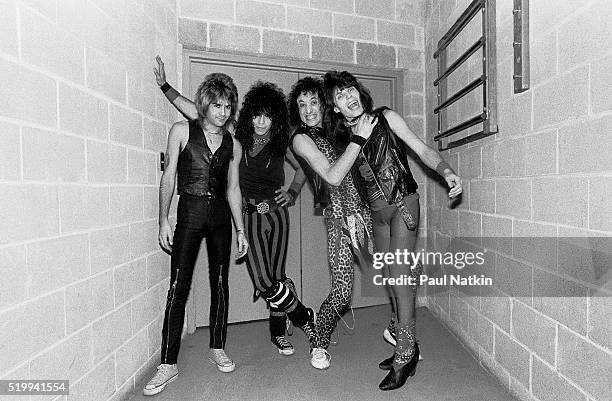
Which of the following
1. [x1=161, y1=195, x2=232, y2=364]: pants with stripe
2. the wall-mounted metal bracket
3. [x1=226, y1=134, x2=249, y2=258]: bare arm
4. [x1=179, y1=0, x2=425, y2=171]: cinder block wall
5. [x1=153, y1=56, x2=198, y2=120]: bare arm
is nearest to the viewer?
the wall-mounted metal bracket

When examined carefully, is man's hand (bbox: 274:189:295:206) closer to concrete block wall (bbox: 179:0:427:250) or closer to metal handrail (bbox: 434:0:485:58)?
concrete block wall (bbox: 179:0:427:250)

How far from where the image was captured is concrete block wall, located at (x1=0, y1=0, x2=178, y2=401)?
1.36m

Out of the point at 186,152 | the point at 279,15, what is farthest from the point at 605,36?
the point at 279,15

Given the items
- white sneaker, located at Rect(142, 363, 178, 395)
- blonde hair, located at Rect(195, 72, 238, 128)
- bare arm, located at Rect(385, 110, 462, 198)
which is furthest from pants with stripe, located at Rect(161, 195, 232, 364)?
bare arm, located at Rect(385, 110, 462, 198)

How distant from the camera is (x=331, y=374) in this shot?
93.6 inches

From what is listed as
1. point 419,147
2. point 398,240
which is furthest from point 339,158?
point 398,240

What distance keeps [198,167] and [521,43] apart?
163cm

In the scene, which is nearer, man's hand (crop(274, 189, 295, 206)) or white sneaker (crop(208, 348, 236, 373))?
white sneaker (crop(208, 348, 236, 373))

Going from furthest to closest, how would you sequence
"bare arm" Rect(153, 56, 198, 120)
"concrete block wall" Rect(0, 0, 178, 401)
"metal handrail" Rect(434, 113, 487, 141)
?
1. "bare arm" Rect(153, 56, 198, 120)
2. "metal handrail" Rect(434, 113, 487, 141)
3. "concrete block wall" Rect(0, 0, 178, 401)

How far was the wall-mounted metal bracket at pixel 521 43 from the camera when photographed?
1916mm

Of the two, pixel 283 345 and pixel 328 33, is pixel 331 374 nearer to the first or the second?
pixel 283 345

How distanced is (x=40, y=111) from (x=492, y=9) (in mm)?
2079

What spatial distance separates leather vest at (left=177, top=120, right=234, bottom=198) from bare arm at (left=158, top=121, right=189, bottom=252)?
0.11 ft

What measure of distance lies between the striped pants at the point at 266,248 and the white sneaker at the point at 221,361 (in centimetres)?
41
